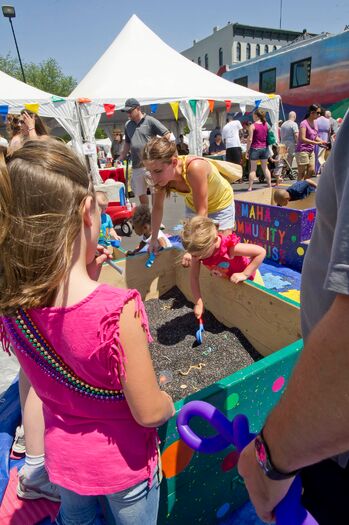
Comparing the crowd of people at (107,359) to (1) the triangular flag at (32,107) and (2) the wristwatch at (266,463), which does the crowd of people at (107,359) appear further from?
(1) the triangular flag at (32,107)

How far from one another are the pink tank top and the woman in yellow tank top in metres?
5.18

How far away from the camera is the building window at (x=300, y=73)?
16.3 metres

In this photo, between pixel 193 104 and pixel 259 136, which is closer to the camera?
pixel 259 136

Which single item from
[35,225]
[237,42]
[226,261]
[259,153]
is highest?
[237,42]

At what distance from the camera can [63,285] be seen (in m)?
0.88

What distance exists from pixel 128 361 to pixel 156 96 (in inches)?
334

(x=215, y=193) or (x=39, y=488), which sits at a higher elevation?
(x=215, y=193)

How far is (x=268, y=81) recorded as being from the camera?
18859 millimetres

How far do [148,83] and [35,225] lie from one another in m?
8.70

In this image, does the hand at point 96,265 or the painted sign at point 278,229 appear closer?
the hand at point 96,265

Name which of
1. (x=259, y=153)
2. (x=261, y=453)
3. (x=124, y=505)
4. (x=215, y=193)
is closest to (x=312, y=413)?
(x=261, y=453)

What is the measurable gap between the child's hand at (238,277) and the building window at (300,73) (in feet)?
57.4

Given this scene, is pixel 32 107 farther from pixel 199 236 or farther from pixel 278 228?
pixel 199 236

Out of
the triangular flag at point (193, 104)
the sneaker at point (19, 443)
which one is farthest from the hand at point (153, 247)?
the triangular flag at point (193, 104)
